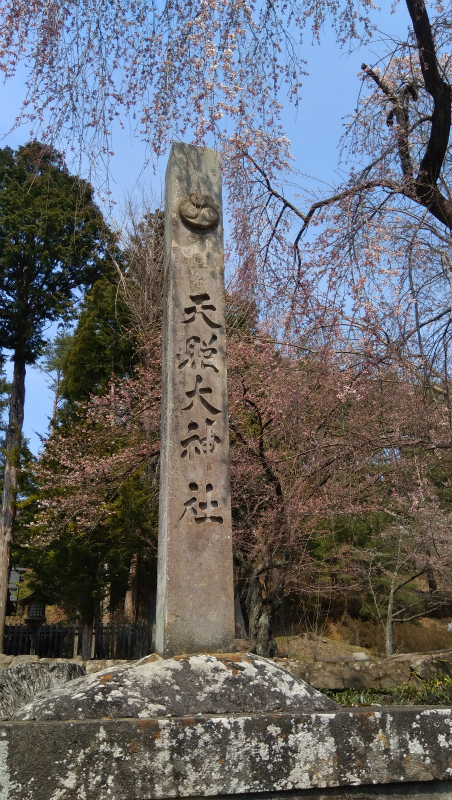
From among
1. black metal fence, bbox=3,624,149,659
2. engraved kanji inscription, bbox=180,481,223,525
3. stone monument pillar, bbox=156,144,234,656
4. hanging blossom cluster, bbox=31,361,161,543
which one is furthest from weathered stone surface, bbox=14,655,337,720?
black metal fence, bbox=3,624,149,659

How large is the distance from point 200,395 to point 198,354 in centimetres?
26

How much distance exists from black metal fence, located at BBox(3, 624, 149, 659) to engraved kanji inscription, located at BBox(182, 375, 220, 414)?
44.5 feet

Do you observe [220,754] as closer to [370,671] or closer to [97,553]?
[370,671]

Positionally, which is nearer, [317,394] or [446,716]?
[446,716]

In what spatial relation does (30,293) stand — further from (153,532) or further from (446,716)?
(446,716)

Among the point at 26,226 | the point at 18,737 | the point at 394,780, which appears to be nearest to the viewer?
the point at 18,737

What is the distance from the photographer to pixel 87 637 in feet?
53.1

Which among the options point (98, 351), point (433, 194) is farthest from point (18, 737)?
point (98, 351)

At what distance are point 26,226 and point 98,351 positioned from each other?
416cm

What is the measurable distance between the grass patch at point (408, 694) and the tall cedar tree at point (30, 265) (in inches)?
482

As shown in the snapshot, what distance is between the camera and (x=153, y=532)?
49.5ft

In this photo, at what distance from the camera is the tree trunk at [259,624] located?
9586 mm

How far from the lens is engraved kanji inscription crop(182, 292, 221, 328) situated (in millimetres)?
3763

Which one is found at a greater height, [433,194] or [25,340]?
[25,340]
